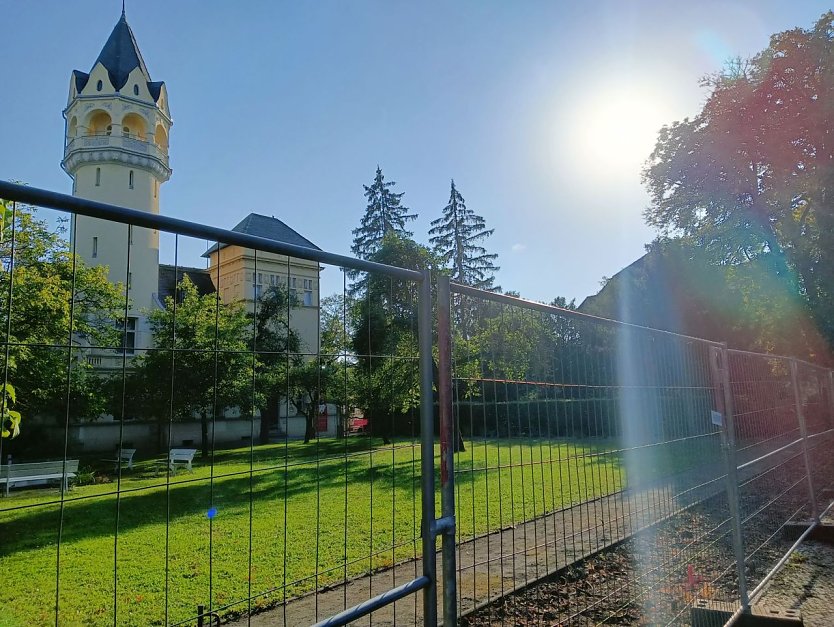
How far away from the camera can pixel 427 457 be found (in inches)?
85.1

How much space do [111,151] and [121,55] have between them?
701cm

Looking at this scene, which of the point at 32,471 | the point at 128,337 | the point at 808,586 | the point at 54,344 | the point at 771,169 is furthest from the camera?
the point at 771,169

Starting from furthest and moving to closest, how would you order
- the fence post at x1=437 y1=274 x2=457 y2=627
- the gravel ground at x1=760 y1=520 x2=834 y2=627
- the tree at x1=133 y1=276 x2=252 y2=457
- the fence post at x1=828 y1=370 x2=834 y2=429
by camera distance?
the fence post at x1=828 y1=370 x2=834 y2=429, the gravel ground at x1=760 y1=520 x2=834 y2=627, the fence post at x1=437 y1=274 x2=457 y2=627, the tree at x1=133 y1=276 x2=252 y2=457

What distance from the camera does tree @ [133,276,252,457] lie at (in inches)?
67.3

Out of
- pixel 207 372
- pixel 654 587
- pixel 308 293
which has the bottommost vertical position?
pixel 654 587

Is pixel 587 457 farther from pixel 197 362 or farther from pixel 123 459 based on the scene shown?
pixel 123 459

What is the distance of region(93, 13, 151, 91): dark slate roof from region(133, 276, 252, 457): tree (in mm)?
38511

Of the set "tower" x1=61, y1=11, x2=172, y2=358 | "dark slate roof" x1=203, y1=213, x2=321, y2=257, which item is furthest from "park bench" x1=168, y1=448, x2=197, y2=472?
"tower" x1=61, y1=11, x2=172, y2=358

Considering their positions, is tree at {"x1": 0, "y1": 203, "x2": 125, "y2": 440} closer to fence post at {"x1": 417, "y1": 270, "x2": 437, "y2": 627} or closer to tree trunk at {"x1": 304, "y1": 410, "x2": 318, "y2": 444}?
tree trunk at {"x1": 304, "y1": 410, "x2": 318, "y2": 444}

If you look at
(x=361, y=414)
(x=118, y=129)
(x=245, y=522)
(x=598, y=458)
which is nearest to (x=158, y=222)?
(x=361, y=414)

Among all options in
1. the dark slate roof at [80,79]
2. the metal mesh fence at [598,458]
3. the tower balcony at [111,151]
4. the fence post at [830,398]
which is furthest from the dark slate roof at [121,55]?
the metal mesh fence at [598,458]

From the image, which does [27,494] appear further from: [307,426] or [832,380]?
[832,380]

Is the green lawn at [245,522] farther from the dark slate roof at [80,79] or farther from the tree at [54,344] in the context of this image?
the dark slate roof at [80,79]

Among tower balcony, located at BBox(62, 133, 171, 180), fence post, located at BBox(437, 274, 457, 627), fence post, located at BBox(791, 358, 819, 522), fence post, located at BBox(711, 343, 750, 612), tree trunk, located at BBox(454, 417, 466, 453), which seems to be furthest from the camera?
tower balcony, located at BBox(62, 133, 171, 180)
